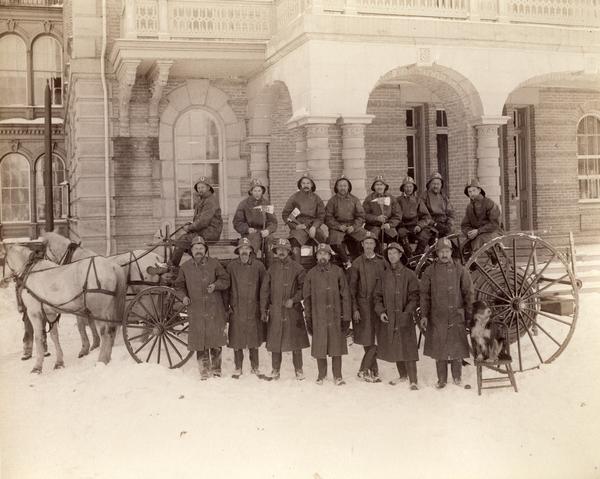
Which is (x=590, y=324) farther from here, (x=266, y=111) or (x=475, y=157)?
(x=266, y=111)

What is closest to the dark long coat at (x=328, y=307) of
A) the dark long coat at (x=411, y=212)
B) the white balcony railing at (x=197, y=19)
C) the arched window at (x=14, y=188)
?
the dark long coat at (x=411, y=212)

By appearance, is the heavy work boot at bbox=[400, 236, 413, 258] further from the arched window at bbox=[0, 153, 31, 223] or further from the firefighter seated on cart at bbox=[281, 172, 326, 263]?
the arched window at bbox=[0, 153, 31, 223]

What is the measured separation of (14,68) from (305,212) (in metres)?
17.2

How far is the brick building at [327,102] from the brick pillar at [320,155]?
2 cm

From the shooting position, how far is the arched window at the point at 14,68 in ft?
75.2

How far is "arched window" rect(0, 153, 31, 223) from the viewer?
21469 millimetres

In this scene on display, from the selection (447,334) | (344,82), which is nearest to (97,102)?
(344,82)

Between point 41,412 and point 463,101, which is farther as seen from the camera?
point 463,101

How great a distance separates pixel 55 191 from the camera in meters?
23.6

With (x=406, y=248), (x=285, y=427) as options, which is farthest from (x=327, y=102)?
(x=285, y=427)

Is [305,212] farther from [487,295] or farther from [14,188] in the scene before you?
[14,188]

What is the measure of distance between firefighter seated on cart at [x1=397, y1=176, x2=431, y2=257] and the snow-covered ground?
204 cm

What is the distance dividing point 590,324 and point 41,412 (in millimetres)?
7667

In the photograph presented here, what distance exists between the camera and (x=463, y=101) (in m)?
12.5
